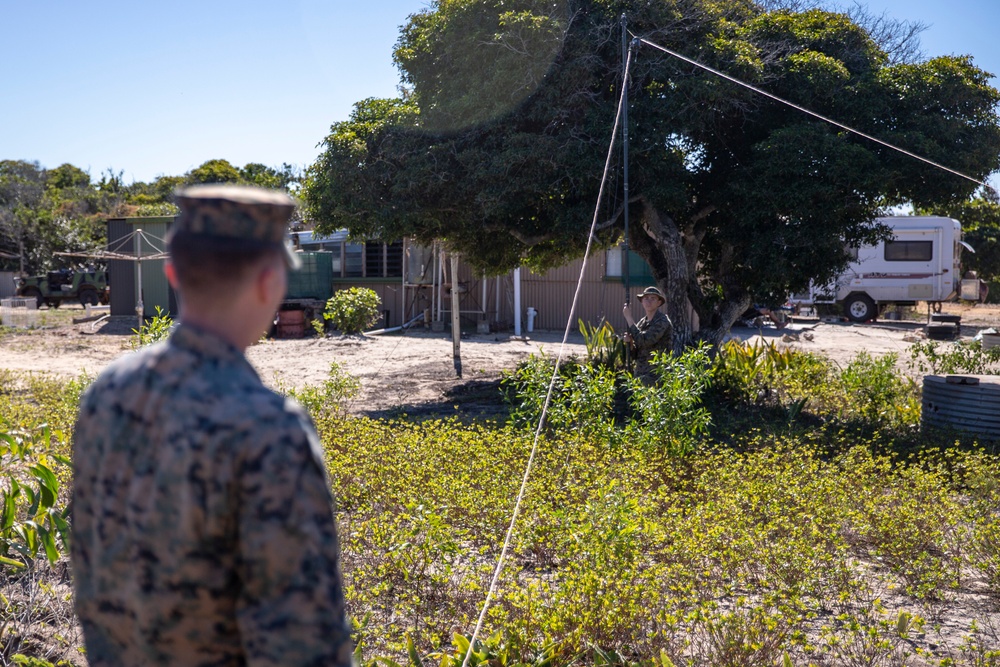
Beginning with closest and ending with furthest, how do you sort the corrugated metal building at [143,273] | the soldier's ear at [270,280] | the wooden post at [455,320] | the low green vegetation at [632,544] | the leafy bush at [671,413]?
the soldier's ear at [270,280], the low green vegetation at [632,544], the leafy bush at [671,413], the wooden post at [455,320], the corrugated metal building at [143,273]

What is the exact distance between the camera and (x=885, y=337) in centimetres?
1959

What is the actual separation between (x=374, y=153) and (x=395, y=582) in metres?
6.78

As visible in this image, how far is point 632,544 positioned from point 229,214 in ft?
9.87

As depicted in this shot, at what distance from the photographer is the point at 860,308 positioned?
78.0 ft

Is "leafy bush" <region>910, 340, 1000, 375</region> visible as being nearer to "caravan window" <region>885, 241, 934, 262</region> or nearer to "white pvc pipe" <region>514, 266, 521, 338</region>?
"white pvc pipe" <region>514, 266, 521, 338</region>

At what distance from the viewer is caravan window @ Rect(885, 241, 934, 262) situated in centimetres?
2261

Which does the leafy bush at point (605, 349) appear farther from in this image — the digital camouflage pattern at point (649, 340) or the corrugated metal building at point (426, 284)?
the corrugated metal building at point (426, 284)

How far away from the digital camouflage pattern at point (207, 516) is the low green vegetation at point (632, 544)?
1828 mm

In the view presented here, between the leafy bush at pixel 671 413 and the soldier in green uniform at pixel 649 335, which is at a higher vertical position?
the soldier in green uniform at pixel 649 335

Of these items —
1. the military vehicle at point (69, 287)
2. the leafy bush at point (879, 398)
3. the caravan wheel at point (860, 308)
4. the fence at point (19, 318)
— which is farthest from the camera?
the military vehicle at point (69, 287)

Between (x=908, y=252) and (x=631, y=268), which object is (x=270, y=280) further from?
(x=908, y=252)

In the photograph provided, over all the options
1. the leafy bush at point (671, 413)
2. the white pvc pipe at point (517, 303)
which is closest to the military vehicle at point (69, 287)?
the white pvc pipe at point (517, 303)

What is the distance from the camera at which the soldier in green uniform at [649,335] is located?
883cm

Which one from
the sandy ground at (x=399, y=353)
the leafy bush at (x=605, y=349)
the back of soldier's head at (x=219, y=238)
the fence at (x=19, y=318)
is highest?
the back of soldier's head at (x=219, y=238)
